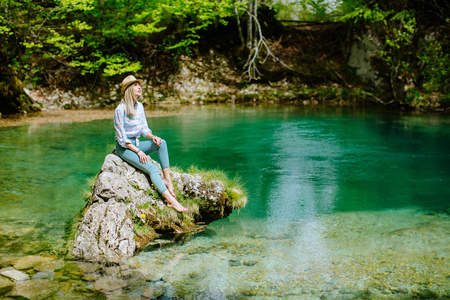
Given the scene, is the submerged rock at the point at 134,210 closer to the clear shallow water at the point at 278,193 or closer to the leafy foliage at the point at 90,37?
the clear shallow water at the point at 278,193

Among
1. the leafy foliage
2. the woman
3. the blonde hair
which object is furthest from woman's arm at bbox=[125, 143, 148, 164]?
the leafy foliage

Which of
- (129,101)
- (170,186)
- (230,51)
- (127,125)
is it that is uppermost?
(230,51)

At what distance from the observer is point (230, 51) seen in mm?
21469

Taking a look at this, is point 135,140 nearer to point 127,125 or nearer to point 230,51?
point 127,125

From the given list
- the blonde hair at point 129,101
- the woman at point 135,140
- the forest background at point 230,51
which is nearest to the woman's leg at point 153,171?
the woman at point 135,140

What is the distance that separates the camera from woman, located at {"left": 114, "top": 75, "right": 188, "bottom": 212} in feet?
16.2

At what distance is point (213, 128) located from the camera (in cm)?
1234

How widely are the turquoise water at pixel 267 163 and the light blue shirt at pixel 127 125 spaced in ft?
4.39

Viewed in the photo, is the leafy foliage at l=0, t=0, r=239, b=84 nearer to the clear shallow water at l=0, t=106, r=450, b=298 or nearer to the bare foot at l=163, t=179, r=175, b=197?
the clear shallow water at l=0, t=106, r=450, b=298

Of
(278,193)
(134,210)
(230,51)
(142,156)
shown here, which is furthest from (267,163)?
(230,51)

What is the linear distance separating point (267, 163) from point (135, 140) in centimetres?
398

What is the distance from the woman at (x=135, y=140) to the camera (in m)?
4.93

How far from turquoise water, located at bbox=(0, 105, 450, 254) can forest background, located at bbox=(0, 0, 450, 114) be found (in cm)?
333

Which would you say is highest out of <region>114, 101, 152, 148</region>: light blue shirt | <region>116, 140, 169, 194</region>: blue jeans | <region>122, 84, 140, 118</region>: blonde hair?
<region>122, 84, 140, 118</region>: blonde hair
